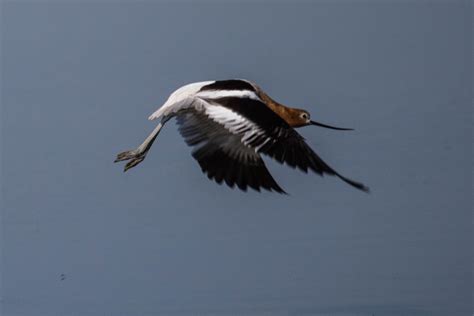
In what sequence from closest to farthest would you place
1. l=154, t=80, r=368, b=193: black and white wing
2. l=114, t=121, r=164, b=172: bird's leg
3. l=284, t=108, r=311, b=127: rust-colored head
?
l=154, t=80, r=368, b=193: black and white wing
l=114, t=121, r=164, b=172: bird's leg
l=284, t=108, r=311, b=127: rust-colored head

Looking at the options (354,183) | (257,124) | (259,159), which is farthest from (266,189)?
(354,183)

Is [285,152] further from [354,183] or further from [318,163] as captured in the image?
[354,183]

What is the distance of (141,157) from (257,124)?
0.93m

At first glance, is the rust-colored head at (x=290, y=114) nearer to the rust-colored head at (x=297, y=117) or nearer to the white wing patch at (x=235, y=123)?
the rust-colored head at (x=297, y=117)

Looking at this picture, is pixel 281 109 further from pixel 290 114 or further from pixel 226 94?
pixel 226 94

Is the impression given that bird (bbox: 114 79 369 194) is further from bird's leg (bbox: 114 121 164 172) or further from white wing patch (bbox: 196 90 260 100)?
bird's leg (bbox: 114 121 164 172)

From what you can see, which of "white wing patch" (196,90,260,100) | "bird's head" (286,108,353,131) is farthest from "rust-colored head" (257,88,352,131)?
"white wing patch" (196,90,260,100)

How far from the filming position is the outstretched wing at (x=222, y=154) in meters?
4.90

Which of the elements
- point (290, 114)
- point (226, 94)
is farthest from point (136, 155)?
point (290, 114)

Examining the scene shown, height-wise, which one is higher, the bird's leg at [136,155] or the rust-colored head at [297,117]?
the rust-colored head at [297,117]

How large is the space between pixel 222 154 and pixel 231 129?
0.65 ft

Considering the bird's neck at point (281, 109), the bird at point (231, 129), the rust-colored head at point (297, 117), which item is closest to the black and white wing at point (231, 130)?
the bird at point (231, 129)

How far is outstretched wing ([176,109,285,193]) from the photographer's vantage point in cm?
490

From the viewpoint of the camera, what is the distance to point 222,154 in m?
4.98
